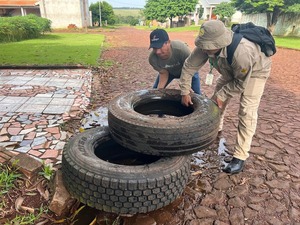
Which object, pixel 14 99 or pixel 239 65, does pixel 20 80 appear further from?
pixel 239 65

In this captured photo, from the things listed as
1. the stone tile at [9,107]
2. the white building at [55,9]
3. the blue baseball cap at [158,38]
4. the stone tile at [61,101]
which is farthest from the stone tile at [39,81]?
the white building at [55,9]

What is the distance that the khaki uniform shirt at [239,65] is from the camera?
2.48 metres

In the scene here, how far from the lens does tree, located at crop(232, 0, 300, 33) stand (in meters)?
22.8

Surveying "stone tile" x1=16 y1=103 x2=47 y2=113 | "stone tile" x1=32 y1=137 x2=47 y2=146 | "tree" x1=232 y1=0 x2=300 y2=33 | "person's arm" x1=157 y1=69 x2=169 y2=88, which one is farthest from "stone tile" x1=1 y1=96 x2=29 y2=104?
"tree" x1=232 y1=0 x2=300 y2=33

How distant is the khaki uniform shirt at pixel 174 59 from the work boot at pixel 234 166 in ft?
5.41

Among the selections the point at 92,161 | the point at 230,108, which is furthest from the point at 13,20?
the point at 92,161

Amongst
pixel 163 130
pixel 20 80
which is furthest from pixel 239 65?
pixel 20 80

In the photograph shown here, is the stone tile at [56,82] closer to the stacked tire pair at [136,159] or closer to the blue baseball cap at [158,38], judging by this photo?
the blue baseball cap at [158,38]

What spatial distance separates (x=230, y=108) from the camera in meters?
5.00

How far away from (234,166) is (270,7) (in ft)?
83.6

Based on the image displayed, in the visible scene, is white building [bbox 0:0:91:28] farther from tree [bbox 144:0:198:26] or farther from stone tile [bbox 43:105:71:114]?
stone tile [bbox 43:105:71:114]

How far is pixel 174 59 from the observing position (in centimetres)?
374

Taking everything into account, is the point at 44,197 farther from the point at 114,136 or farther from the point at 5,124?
the point at 5,124

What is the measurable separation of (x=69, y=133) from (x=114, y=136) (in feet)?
4.38
